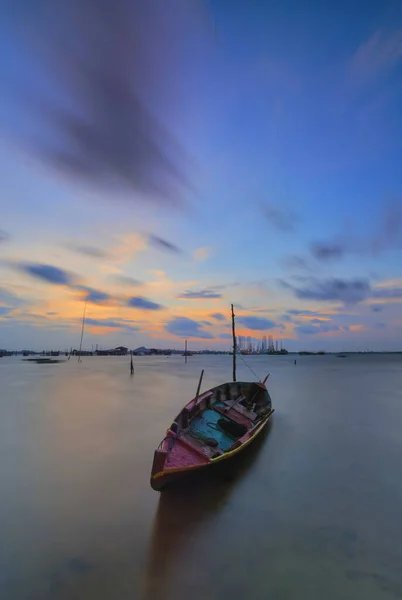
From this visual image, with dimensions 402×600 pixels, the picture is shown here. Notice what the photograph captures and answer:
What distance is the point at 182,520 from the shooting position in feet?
25.0

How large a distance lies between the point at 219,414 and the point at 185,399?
15463mm

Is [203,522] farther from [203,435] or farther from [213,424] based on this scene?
[213,424]

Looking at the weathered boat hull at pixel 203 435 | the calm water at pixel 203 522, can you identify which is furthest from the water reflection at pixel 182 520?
the weathered boat hull at pixel 203 435

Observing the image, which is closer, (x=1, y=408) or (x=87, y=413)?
(x=87, y=413)

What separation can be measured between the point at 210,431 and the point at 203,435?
0.60 meters

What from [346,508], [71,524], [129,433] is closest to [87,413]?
[129,433]

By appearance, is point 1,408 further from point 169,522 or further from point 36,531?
point 169,522

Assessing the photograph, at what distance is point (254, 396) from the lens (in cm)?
1903

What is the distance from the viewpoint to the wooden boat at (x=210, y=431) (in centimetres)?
783

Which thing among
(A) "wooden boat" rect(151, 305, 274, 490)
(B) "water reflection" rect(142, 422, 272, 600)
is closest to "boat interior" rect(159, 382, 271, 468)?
(A) "wooden boat" rect(151, 305, 274, 490)

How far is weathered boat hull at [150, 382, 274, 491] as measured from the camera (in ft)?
25.6

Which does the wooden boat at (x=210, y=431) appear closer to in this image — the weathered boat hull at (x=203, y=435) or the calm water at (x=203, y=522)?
the weathered boat hull at (x=203, y=435)

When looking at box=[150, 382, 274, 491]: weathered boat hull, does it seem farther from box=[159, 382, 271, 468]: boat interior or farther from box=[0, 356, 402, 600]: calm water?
box=[0, 356, 402, 600]: calm water

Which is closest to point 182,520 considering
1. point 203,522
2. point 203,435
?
point 203,522
